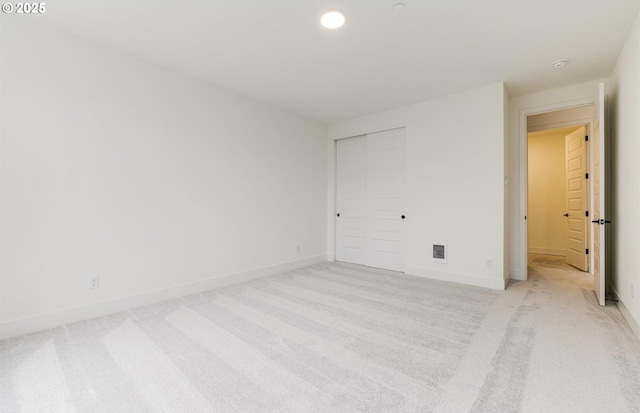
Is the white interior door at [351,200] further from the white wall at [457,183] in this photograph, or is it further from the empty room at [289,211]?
the white wall at [457,183]

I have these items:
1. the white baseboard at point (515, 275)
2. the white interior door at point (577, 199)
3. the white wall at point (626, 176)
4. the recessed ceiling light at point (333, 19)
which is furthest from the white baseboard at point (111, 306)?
the white interior door at point (577, 199)

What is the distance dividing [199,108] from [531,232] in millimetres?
7409

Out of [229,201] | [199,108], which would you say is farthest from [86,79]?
[229,201]

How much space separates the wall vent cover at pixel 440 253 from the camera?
159 inches

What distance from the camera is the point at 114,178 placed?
2832mm

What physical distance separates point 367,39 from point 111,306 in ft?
12.1

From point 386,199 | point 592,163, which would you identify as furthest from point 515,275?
point 386,199

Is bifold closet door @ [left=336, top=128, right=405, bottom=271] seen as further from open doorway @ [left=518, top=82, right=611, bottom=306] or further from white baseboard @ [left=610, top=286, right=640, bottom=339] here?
white baseboard @ [left=610, top=286, right=640, bottom=339]

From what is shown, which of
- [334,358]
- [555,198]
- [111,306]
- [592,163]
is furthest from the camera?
[555,198]

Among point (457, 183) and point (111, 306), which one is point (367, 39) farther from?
point (111, 306)

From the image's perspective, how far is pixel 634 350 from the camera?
2043 millimetres

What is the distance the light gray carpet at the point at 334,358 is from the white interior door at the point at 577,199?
2.14 metres

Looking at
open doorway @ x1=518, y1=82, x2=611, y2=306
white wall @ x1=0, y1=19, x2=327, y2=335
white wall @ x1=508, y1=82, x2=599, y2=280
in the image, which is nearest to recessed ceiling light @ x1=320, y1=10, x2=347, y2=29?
white wall @ x1=0, y1=19, x2=327, y2=335

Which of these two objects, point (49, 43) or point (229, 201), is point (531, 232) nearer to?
point (229, 201)
